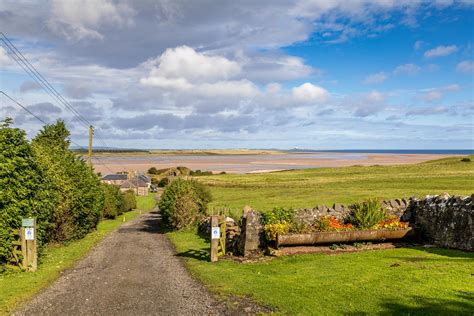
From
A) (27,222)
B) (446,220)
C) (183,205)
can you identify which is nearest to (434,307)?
(446,220)

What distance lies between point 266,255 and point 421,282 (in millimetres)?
8017

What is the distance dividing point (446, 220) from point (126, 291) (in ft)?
46.8

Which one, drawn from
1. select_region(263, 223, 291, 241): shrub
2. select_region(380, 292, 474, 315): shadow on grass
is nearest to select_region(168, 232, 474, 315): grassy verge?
select_region(380, 292, 474, 315): shadow on grass

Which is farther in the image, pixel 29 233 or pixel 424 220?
pixel 424 220

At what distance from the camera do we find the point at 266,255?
19.6m

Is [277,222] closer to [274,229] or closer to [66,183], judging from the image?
[274,229]

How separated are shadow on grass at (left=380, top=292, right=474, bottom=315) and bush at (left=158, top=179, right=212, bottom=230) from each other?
2661cm

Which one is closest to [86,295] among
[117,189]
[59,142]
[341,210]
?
[341,210]

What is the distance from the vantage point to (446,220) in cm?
1897

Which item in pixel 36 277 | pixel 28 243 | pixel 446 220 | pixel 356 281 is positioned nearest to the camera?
pixel 356 281

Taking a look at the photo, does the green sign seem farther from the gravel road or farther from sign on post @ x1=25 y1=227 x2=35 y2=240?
the gravel road

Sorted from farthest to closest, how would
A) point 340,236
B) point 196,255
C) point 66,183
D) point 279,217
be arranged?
point 66,183
point 196,255
point 279,217
point 340,236

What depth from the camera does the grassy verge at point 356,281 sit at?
11195 mm

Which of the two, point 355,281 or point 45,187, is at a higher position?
point 45,187
